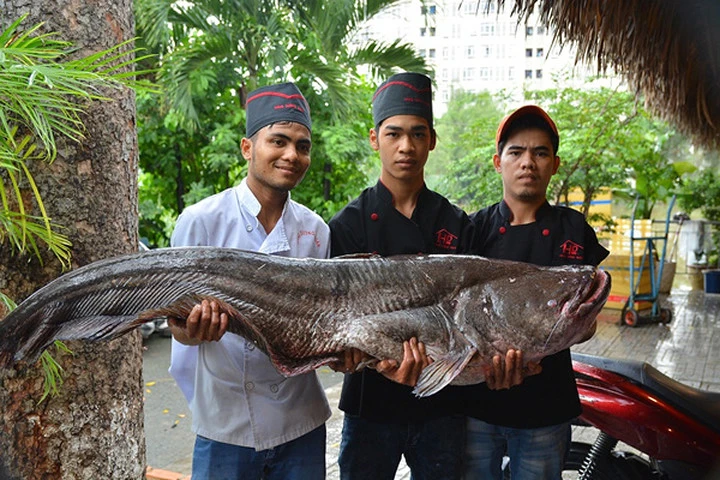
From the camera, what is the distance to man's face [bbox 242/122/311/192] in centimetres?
265

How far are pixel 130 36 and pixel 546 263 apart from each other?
2.16m

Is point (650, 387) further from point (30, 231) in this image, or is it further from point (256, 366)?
point (30, 231)

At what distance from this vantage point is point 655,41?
3770 mm

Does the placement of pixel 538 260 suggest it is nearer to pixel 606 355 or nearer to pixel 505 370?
pixel 505 370

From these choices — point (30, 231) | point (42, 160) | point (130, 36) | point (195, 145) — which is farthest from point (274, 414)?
point (195, 145)

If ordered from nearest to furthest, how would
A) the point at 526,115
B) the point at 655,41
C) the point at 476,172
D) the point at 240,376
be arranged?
the point at 240,376, the point at 526,115, the point at 655,41, the point at 476,172

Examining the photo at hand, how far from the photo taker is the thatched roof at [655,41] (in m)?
3.37

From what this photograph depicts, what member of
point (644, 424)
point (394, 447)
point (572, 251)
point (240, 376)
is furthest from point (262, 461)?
point (644, 424)

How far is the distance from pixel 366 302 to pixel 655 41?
2.61 meters

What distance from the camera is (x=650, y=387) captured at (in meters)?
3.23

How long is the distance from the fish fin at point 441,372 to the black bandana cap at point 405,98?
1.12m

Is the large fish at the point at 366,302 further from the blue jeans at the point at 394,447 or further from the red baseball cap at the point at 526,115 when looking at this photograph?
the red baseball cap at the point at 526,115

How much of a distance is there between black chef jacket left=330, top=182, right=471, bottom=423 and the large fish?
0.34m

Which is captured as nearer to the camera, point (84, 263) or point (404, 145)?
point (84, 263)
